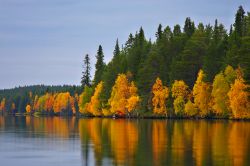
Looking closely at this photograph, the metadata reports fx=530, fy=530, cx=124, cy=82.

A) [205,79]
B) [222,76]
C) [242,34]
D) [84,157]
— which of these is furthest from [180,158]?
[242,34]

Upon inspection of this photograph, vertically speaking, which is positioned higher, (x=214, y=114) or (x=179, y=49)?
(x=179, y=49)

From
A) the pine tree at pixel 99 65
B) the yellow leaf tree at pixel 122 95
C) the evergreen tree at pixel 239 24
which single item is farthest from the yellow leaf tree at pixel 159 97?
Result: the pine tree at pixel 99 65

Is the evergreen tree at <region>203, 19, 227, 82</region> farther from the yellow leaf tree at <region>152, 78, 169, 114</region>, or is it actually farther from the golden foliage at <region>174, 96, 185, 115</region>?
the yellow leaf tree at <region>152, 78, 169, 114</region>

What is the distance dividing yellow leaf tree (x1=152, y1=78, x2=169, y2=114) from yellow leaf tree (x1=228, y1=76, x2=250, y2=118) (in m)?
25.9

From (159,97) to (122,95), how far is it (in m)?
15.1

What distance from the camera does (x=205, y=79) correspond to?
102562 millimetres

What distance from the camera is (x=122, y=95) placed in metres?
127

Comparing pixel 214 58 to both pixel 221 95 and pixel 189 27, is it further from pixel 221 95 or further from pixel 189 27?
pixel 189 27

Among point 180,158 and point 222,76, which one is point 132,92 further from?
point 180,158

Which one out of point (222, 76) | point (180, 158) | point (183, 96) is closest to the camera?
point (180, 158)

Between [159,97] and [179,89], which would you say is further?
[159,97]

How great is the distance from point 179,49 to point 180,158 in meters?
93.5

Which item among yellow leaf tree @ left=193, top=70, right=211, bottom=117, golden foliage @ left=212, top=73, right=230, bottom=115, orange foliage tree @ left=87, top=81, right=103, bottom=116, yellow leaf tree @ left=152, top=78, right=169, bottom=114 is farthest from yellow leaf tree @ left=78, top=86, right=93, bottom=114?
golden foliage @ left=212, top=73, right=230, bottom=115

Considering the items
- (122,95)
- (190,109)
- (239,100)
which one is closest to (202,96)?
(190,109)
